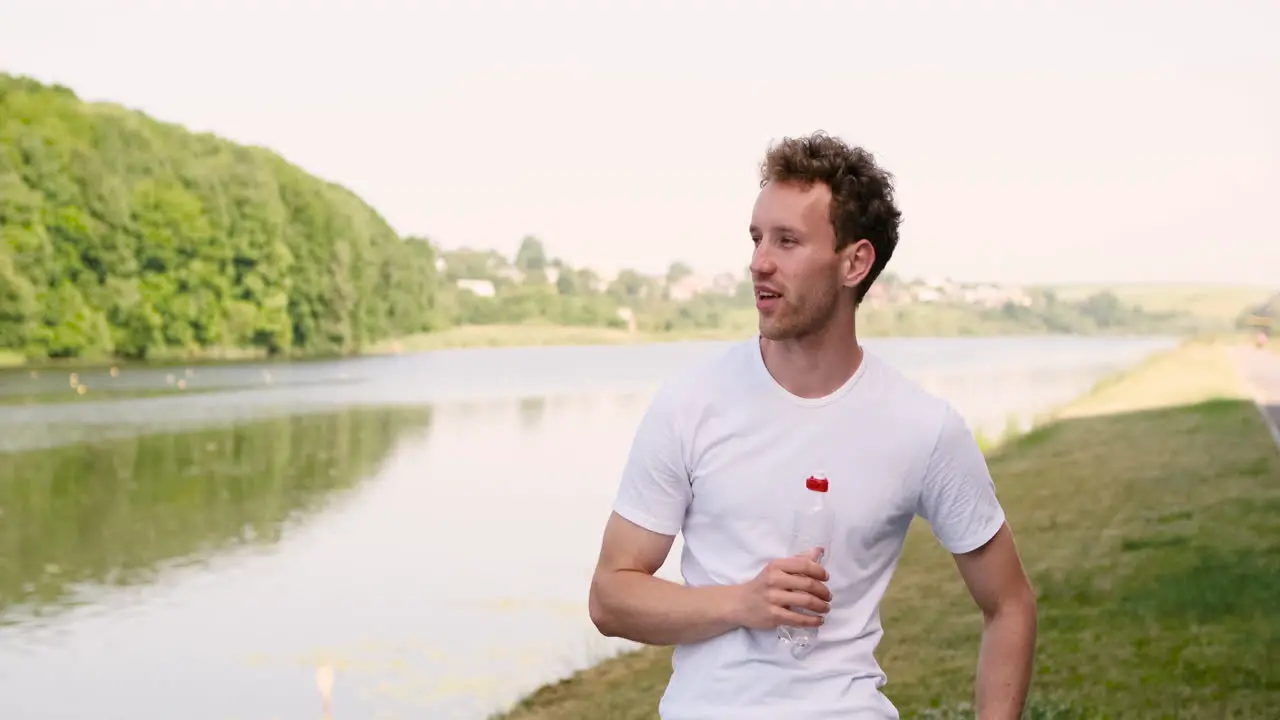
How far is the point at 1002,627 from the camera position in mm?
2725

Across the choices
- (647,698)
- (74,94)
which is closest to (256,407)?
(647,698)

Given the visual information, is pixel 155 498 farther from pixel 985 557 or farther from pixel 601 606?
pixel 985 557

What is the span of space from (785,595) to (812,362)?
420mm

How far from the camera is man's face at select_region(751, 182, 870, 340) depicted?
2588mm

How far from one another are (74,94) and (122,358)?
Answer: 28.4 meters

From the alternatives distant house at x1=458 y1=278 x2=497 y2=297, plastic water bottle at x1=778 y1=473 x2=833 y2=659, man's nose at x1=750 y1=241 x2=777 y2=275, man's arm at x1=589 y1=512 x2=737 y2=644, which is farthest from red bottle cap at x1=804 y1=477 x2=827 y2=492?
distant house at x1=458 y1=278 x2=497 y2=297

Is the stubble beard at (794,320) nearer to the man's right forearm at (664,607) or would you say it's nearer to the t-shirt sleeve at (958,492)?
the t-shirt sleeve at (958,492)

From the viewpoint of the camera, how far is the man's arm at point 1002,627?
2695 millimetres

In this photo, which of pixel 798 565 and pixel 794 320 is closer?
pixel 798 565

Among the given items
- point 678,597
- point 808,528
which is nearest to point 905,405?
point 808,528

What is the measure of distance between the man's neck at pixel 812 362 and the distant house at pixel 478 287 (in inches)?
5281

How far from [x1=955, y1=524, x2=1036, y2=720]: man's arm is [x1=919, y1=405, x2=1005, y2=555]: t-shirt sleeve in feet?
0.14

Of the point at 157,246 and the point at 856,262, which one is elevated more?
the point at 157,246

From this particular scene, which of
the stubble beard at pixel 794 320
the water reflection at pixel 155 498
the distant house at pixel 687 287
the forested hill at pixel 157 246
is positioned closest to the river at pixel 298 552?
the water reflection at pixel 155 498
